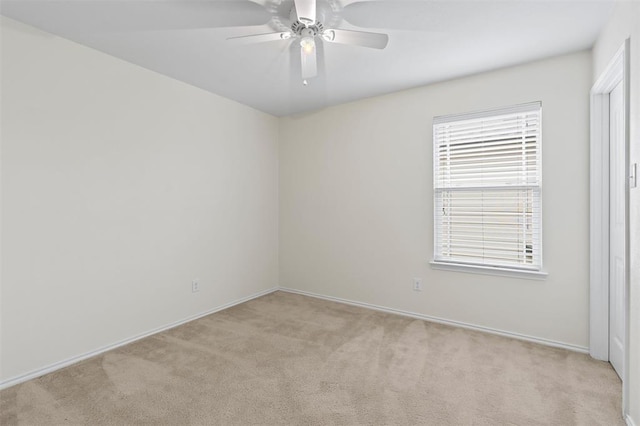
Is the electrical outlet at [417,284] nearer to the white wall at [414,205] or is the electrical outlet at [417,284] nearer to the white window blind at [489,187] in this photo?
the white wall at [414,205]

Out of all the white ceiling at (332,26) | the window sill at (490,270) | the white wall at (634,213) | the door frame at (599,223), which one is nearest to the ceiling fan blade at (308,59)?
the white ceiling at (332,26)

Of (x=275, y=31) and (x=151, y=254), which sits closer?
(x=275, y=31)

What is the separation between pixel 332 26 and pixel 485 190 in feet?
6.66

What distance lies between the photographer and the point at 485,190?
2.98 metres

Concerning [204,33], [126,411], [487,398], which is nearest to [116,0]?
[204,33]

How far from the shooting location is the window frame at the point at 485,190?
2.73 metres

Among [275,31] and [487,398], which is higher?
[275,31]

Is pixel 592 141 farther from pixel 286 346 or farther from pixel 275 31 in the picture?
pixel 286 346

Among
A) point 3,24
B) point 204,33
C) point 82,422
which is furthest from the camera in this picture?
point 204,33

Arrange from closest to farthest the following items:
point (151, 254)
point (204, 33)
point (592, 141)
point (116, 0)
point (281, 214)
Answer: point (116, 0)
point (204, 33)
point (592, 141)
point (151, 254)
point (281, 214)

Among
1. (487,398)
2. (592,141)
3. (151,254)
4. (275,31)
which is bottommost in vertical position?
(487,398)

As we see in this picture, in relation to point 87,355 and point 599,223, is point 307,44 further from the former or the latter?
point 87,355

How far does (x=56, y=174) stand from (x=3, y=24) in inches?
40.1

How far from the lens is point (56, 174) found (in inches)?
91.8
